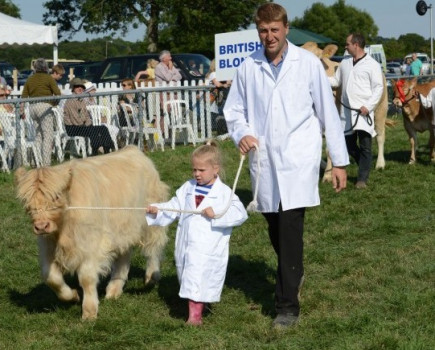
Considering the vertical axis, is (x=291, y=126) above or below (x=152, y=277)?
above

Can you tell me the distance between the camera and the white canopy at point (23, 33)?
18.9 metres

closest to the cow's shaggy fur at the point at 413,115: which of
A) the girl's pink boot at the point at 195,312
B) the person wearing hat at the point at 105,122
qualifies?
the person wearing hat at the point at 105,122

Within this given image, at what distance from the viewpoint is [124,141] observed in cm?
1634

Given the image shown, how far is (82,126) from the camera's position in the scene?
15.1m

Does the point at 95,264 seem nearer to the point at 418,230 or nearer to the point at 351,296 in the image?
the point at 351,296

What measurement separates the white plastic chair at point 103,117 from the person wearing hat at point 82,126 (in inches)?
9.8

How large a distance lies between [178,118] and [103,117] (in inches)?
71.7

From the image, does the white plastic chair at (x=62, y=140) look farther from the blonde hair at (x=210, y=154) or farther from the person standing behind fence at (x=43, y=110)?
the blonde hair at (x=210, y=154)

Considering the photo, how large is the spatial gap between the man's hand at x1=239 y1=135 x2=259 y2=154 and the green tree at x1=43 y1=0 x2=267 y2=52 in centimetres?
3965

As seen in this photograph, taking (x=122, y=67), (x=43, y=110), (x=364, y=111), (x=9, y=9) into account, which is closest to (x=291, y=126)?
(x=364, y=111)

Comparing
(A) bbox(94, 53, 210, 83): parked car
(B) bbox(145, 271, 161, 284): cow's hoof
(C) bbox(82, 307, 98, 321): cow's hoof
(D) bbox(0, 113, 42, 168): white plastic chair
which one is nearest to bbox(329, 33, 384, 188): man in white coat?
(B) bbox(145, 271, 161, 284): cow's hoof

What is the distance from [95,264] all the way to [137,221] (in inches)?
27.0

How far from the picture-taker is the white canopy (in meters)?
18.9

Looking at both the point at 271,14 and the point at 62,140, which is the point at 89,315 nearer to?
the point at 271,14
